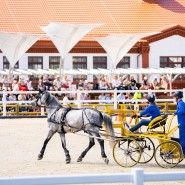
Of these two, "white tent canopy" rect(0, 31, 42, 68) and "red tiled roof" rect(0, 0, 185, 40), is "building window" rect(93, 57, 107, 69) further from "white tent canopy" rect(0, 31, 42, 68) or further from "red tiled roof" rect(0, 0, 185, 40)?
"white tent canopy" rect(0, 31, 42, 68)

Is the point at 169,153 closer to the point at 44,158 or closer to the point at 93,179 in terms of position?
the point at 44,158

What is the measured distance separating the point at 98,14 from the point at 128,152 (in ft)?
131

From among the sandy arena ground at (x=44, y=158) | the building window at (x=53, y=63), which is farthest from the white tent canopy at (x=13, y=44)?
the sandy arena ground at (x=44, y=158)

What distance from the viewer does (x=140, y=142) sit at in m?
15.0

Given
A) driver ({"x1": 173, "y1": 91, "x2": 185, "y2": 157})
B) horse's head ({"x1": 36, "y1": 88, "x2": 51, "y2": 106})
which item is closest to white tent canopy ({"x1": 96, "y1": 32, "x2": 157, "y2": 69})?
horse's head ({"x1": 36, "y1": 88, "x2": 51, "y2": 106})

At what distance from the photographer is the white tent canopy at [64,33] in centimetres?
3909

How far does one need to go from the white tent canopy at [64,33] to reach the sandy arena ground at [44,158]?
53.7 feet

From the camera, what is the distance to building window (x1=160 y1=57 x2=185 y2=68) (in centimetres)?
5144

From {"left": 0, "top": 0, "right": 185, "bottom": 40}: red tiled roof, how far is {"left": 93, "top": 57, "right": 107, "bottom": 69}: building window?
1.50 meters

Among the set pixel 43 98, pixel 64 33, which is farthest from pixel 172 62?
pixel 43 98

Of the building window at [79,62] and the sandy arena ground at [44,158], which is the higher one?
the building window at [79,62]

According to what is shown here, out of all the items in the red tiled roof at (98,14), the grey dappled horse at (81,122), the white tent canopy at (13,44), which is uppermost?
the red tiled roof at (98,14)

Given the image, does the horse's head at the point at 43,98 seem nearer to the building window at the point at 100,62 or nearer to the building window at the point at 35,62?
the building window at the point at 35,62

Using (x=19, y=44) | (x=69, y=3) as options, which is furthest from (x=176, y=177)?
(x=69, y=3)
